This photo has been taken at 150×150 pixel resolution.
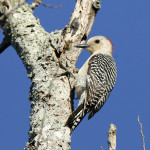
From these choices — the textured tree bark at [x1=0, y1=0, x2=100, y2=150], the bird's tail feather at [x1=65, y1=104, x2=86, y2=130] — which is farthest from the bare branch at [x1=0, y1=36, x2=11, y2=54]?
the bird's tail feather at [x1=65, y1=104, x2=86, y2=130]

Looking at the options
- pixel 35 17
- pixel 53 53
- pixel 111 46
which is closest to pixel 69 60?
pixel 53 53

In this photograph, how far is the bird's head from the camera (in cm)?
637

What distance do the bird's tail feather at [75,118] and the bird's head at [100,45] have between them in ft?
5.45

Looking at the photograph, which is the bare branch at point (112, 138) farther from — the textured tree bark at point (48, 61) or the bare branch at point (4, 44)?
the bare branch at point (4, 44)

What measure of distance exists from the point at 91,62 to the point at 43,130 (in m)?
1.99

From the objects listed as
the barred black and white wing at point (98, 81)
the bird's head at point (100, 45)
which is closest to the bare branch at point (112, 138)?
the barred black and white wing at point (98, 81)

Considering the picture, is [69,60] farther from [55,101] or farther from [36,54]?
A: [55,101]

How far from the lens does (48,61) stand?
490cm

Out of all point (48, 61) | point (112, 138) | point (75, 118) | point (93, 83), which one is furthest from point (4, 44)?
point (112, 138)

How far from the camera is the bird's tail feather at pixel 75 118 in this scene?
4348 millimetres

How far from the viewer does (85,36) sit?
566cm

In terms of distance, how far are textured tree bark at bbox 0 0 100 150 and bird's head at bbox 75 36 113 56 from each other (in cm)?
70

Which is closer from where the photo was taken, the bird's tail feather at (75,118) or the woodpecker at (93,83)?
the bird's tail feather at (75,118)

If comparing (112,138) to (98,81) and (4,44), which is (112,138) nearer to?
(98,81)
